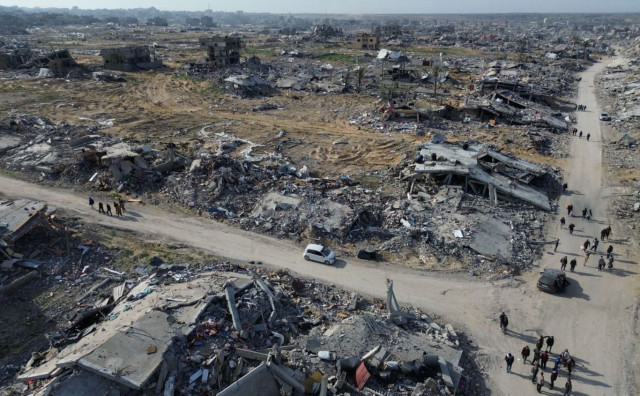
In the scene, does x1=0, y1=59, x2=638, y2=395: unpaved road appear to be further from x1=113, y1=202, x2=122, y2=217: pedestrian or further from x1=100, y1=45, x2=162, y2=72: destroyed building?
x1=100, y1=45, x2=162, y2=72: destroyed building

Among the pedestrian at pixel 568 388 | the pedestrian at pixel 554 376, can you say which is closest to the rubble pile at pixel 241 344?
the pedestrian at pixel 554 376

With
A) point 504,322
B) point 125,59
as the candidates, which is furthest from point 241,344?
point 125,59

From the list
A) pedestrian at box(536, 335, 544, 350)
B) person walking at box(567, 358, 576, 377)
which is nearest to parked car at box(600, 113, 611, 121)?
pedestrian at box(536, 335, 544, 350)

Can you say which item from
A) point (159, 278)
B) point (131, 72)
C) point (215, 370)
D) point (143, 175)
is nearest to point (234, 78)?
point (131, 72)

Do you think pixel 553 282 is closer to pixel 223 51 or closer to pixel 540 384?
pixel 540 384

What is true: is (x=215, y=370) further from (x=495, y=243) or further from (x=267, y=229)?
(x=495, y=243)

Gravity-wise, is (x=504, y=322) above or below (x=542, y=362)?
above
